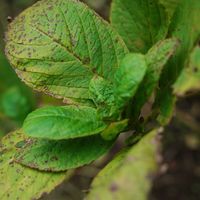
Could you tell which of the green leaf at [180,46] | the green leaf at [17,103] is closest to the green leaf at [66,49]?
the green leaf at [180,46]

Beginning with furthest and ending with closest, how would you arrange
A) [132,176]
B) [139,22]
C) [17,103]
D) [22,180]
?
[17,103], [139,22], [22,180], [132,176]

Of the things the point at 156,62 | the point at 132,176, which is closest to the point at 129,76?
the point at 156,62

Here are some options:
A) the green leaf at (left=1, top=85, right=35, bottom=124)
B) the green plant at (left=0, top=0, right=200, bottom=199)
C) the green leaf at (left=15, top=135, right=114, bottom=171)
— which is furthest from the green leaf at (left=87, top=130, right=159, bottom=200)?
the green leaf at (left=1, top=85, right=35, bottom=124)

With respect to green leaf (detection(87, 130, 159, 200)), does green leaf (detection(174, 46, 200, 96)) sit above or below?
above

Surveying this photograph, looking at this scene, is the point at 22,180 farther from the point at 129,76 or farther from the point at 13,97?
the point at 13,97

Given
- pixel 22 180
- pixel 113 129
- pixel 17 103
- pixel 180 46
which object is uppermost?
pixel 180 46

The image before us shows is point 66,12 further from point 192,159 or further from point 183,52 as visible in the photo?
point 192,159

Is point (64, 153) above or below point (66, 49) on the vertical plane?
below

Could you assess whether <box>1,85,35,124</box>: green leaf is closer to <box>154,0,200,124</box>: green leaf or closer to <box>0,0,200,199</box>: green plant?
<box>0,0,200,199</box>: green plant

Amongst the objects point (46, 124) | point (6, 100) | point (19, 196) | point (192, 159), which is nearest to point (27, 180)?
point (19, 196)
